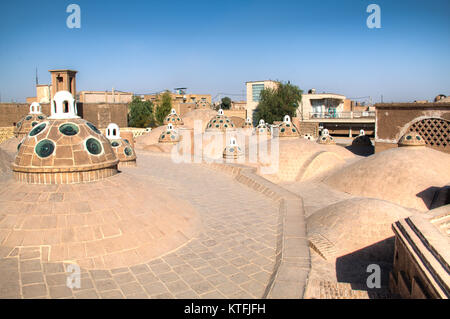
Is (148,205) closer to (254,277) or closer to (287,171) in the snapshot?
(254,277)

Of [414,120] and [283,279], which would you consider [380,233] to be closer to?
[283,279]

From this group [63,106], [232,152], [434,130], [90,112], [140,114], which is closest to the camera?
[63,106]

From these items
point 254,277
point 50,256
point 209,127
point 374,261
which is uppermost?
point 209,127

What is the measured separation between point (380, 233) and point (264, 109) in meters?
27.7

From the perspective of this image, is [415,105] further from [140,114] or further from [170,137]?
[140,114]

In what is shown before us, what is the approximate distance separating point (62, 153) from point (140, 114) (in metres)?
28.9

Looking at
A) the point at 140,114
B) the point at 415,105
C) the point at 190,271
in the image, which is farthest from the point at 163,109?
the point at 190,271

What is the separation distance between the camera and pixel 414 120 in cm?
1877

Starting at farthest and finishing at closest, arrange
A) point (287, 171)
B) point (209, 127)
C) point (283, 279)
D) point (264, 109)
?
point (264, 109) → point (209, 127) → point (287, 171) → point (283, 279)

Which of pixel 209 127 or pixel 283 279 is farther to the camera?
pixel 209 127

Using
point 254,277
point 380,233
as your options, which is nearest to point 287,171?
point 380,233

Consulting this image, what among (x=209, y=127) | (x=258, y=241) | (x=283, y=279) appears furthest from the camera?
(x=209, y=127)

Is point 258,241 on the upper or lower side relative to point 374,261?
upper

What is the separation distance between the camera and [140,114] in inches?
1309
